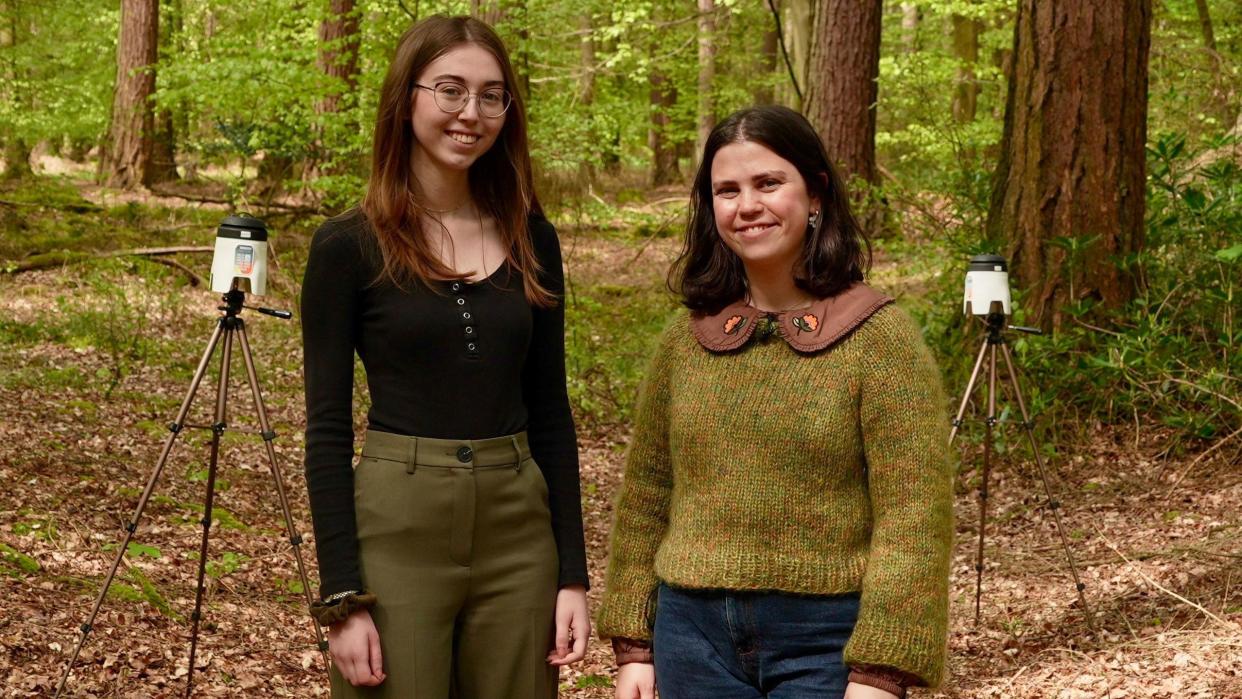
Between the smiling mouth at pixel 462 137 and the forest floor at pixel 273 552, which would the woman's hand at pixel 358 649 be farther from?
the forest floor at pixel 273 552

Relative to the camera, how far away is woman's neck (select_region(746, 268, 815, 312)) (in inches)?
84.7

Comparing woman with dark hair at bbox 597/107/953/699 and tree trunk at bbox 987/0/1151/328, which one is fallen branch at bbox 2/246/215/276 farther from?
woman with dark hair at bbox 597/107/953/699

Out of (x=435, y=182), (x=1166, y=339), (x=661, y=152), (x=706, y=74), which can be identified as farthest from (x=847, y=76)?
(x=661, y=152)

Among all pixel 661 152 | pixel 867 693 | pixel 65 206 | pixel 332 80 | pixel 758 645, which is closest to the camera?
pixel 867 693

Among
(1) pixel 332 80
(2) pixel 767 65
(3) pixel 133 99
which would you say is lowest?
(1) pixel 332 80

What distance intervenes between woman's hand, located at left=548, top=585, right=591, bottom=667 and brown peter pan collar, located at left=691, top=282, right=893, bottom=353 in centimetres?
59

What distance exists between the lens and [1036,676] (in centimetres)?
468

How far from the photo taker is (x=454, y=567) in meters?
2.27

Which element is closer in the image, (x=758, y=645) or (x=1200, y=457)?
(x=758, y=645)

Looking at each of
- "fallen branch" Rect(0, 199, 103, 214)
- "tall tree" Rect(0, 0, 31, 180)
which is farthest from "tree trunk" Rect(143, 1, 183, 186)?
"fallen branch" Rect(0, 199, 103, 214)

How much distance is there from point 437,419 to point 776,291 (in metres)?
0.67

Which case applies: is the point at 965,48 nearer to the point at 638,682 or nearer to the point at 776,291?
the point at 776,291

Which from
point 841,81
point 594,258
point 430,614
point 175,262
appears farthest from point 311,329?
point 594,258

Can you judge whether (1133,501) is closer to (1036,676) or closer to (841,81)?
(1036,676)
